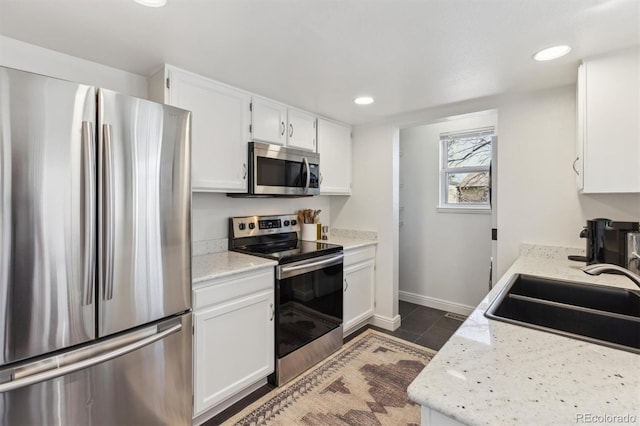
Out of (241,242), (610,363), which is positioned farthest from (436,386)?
(241,242)

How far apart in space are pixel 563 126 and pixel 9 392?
3208 millimetres

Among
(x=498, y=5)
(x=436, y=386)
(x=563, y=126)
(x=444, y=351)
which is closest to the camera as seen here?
(x=436, y=386)

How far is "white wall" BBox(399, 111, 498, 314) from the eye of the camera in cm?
323

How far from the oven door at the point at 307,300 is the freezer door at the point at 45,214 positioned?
112cm

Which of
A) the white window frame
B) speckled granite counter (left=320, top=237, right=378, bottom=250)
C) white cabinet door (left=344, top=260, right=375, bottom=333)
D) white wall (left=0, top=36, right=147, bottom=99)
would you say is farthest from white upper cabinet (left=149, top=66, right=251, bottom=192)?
the white window frame

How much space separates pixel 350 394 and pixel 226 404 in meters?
0.80

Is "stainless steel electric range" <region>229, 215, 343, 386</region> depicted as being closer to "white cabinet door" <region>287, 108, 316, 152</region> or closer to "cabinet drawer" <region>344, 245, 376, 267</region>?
"cabinet drawer" <region>344, 245, 376, 267</region>

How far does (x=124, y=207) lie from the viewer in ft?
4.11

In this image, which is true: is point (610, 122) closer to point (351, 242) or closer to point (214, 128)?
point (351, 242)

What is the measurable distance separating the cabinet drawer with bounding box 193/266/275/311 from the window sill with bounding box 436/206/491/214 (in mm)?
2308

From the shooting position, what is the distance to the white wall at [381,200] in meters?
2.97

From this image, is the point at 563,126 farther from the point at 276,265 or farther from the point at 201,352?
the point at 201,352

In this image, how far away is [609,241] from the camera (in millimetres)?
1720

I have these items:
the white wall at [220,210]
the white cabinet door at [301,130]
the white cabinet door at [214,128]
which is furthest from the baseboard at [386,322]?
the white cabinet door at [214,128]
